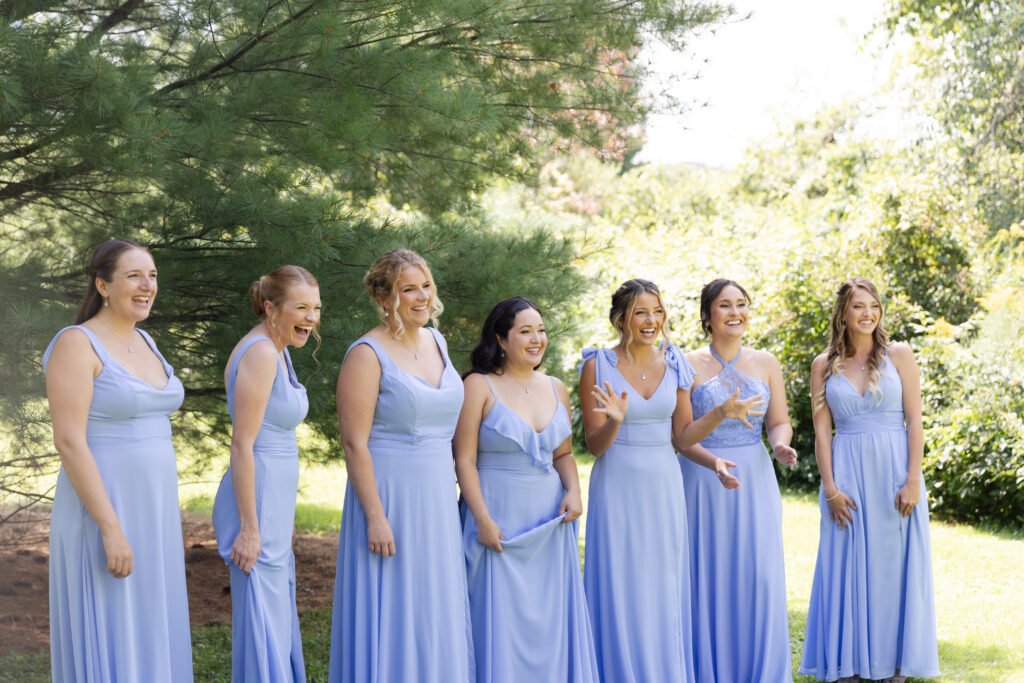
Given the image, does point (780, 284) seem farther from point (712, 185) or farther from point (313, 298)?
point (712, 185)

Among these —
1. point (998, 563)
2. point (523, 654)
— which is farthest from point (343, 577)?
point (998, 563)

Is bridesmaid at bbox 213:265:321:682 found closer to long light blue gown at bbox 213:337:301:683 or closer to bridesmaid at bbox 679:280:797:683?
long light blue gown at bbox 213:337:301:683

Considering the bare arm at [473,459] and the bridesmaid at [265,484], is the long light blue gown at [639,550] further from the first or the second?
the bridesmaid at [265,484]

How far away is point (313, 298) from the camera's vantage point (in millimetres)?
3695

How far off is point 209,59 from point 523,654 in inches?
134

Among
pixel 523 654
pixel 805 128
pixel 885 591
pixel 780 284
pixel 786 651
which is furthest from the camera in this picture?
pixel 805 128

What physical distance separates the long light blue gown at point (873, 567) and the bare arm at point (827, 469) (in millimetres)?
42

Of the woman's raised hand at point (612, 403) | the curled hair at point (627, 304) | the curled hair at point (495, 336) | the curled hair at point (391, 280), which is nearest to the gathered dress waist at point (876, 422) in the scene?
the curled hair at point (627, 304)

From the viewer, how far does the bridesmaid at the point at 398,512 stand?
3.68 metres

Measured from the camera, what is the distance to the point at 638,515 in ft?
14.2

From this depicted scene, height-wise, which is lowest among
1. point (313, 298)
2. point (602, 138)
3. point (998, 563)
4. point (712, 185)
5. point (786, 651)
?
point (998, 563)

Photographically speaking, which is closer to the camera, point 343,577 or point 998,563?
point 343,577

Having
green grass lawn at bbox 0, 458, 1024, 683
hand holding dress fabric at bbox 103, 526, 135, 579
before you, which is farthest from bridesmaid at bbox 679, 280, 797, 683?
hand holding dress fabric at bbox 103, 526, 135, 579

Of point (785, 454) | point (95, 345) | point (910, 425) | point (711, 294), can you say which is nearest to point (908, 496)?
point (910, 425)
